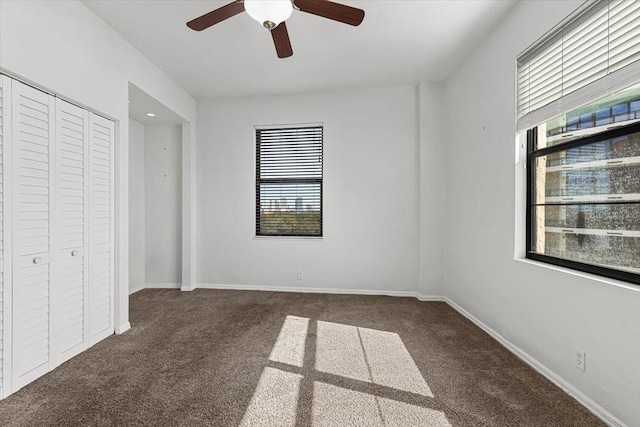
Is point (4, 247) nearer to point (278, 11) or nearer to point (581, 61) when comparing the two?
point (278, 11)

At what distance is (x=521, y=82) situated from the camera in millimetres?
2367

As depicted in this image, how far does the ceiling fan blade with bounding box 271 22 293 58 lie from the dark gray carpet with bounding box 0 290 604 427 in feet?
7.53

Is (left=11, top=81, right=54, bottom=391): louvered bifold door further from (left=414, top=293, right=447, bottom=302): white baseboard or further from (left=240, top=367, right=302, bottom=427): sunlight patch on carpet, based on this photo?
(left=414, top=293, right=447, bottom=302): white baseboard

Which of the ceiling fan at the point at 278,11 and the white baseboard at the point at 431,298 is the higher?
the ceiling fan at the point at 278,11

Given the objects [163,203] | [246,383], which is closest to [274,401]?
[246,383]

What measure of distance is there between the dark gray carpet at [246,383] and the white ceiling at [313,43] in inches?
109

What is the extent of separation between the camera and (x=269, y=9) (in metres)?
1.62

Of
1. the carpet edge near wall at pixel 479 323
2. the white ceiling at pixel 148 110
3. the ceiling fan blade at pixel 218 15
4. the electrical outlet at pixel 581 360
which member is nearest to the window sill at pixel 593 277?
the electrical outlet at pixel 581 360

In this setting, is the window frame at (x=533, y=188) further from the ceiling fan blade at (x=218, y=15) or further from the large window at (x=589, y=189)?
the ceiling fan blade at (x=218, y=15)

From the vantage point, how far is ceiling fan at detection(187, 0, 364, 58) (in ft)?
5.29

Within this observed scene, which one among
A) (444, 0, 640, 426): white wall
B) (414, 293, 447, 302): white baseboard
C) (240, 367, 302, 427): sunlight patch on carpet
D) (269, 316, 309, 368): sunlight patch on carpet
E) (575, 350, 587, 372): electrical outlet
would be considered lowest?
(269, 316, 309, 368): sunlight patch on carpet

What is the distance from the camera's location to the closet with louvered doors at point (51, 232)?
1.86m

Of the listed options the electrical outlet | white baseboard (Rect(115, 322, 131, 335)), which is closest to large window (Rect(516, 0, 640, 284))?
the electrical outlet

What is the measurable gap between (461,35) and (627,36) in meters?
1.47
